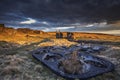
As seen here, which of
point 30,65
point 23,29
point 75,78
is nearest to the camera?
point 75,78

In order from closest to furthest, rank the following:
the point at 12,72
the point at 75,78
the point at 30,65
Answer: the point at 75,78
the point at 12,72
the point at 30,65

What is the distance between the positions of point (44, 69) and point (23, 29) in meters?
80.9

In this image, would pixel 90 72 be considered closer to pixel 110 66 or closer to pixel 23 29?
pixel 110 66

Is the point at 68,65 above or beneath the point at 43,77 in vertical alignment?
above

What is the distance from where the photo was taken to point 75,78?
6.95m

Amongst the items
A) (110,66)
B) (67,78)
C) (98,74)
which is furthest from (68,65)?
(110,66)

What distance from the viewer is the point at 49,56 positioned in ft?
34.2

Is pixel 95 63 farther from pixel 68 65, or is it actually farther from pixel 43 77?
pixel 43 77

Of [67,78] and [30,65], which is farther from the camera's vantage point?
[30,65]

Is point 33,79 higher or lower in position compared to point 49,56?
lower

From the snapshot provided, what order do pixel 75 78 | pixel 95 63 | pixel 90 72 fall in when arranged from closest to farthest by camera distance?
pixel 75 78 < pixel 90 72 < pixel 95 63

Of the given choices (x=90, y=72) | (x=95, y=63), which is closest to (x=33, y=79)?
(x=90, y=72)

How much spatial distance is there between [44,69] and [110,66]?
351cm

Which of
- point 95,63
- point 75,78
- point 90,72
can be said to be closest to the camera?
point 75,78
